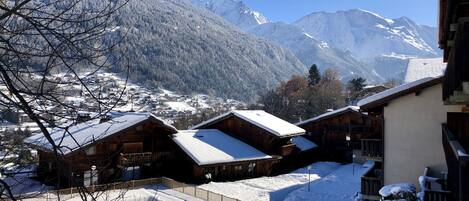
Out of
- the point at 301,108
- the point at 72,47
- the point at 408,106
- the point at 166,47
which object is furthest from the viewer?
the point at 166,47

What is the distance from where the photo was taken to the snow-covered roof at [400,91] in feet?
50.3

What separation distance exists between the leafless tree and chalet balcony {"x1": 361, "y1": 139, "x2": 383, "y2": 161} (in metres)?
15.4

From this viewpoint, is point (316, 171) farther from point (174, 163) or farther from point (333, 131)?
point (174, 163)

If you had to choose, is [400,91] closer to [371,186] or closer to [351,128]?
[371,186]

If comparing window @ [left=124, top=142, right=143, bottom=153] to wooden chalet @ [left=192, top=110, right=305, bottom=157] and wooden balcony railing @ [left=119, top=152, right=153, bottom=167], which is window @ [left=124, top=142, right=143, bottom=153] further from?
wooden chalet @ [left=192, top=110, right=305, bottom=157]

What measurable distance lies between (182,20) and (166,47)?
34619 mm

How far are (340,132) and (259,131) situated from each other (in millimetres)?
9474

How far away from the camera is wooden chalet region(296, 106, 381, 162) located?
39.3m

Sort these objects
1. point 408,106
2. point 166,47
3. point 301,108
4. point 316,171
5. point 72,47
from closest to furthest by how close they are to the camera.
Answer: point 72,47, point 408,106, point 316,171, point 301,108, point 166,47

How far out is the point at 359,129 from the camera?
39.5m

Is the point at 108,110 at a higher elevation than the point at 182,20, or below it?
below

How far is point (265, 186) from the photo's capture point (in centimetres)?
2858

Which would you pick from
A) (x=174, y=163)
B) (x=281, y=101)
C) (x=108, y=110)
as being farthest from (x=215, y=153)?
(x=281, y=101)

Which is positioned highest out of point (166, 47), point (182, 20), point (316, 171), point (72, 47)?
point (182, 20)
